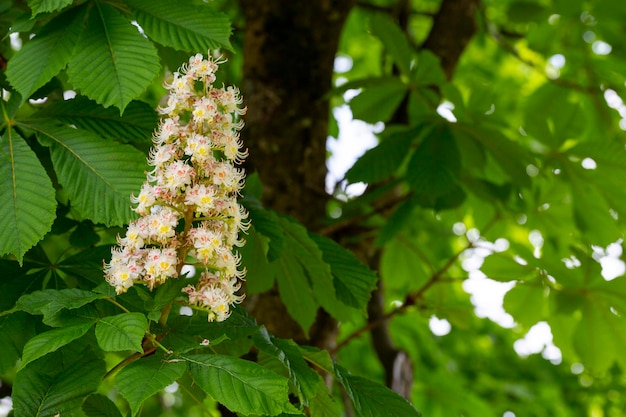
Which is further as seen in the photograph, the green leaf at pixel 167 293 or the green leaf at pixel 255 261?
the green leaf at pixel 255 261

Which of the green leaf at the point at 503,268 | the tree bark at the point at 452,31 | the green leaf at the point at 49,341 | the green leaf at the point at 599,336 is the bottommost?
Result: the green leaf at the point at 599,336

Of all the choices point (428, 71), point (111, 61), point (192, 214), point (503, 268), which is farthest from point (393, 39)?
point (192, 214)

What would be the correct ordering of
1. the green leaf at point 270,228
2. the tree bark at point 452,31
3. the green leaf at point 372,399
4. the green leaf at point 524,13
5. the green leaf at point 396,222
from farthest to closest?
the green leaf at point 524,13, the tree bark at point 452,31, the green leaf at point 396,222, the green leaf at point 270,228, the green leaf at point 372,399

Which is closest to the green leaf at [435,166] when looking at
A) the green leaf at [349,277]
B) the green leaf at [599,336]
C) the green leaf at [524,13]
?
the green leaf at [349,277]

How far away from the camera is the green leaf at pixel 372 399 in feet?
3.46

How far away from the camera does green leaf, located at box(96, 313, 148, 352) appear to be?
0.86 m

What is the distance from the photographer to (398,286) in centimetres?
254

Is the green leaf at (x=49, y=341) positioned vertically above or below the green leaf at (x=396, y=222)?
above

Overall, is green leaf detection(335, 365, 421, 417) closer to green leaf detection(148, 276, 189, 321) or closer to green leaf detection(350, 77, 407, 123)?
green leaf detection(148, 276, 189, 321)

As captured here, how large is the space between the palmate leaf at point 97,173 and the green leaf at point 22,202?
0.04m

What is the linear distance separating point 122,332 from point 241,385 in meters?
0.16

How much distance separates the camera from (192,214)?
3.28 ft

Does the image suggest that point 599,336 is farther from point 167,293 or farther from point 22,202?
point 22,202

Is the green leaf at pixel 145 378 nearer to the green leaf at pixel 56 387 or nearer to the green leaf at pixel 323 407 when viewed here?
the green leaf at pixel 56 387
